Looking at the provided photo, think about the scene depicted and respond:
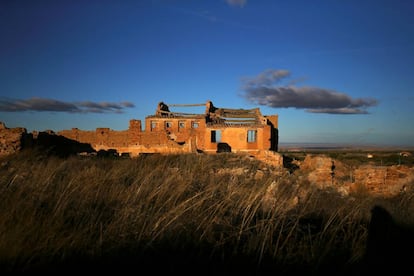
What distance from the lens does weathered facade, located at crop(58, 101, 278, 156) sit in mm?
24484

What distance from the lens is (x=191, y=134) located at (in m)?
29.3

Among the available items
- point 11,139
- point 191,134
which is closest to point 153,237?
point 11,139

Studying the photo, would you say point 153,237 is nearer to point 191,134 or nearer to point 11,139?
point 11,139

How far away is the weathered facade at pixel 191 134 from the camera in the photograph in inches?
964

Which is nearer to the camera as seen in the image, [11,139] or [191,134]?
[11,139]

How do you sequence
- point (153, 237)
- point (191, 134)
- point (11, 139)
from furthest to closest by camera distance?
point (191, 134), point (11, 139), point (153, 237)

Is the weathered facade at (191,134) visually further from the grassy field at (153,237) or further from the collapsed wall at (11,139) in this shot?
the grassy field at (153,237)

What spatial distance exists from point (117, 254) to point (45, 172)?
2.14 m

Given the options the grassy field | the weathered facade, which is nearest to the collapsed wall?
the weathered facade

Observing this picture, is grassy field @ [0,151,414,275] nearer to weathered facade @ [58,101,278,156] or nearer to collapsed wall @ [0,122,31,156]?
collapsed wall @ [0,122,31,156]

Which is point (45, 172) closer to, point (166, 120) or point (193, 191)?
point (193, 191)

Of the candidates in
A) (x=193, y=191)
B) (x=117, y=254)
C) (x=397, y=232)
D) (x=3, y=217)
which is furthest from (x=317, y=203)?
(x=3, y=217)

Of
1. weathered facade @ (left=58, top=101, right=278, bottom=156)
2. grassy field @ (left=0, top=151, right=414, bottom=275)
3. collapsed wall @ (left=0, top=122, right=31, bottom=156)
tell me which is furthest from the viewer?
weathered facade @ (left=58, top=101, right=278, bottom=156)

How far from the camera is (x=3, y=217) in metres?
Result: 2.12
